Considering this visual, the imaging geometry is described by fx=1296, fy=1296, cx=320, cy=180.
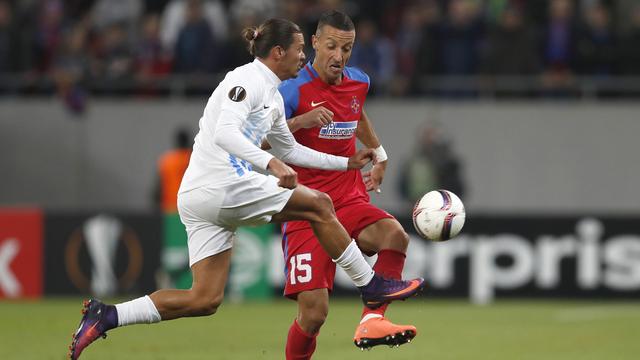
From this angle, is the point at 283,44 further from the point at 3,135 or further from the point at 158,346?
the point at 3,135

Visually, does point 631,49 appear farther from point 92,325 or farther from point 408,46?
point 92,325

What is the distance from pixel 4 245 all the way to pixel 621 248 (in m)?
7.67

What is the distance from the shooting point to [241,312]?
49.1 ft

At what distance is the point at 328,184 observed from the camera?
892 cm

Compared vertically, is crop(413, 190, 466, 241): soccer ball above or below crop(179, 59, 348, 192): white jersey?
below

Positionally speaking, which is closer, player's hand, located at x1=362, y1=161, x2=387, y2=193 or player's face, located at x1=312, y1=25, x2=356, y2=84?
player's face, located at x1=312, y1=25, x2=356, y2=84

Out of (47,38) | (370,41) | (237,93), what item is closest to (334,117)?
(237,93)

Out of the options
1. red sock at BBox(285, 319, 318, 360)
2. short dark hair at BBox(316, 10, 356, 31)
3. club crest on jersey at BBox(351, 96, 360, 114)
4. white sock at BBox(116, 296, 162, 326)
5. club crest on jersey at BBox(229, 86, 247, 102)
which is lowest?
red sock at BBox(285, 319, 318, 360)

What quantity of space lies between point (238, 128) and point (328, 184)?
121 centimetres

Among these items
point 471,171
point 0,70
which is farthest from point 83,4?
point 471,171

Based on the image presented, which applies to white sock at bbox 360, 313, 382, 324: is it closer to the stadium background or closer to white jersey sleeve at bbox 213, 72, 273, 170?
white jersey sleeve at bbox 213, 72, 273, 170

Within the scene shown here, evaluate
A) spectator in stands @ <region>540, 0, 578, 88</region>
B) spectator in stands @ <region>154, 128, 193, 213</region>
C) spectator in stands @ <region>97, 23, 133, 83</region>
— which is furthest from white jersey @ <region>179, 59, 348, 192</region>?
spectator in stands @ <region>97, 23, 133, 83</region>

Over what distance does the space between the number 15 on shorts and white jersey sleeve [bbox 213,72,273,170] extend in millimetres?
1033

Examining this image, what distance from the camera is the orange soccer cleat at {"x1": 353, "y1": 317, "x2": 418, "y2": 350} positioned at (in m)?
8.22
